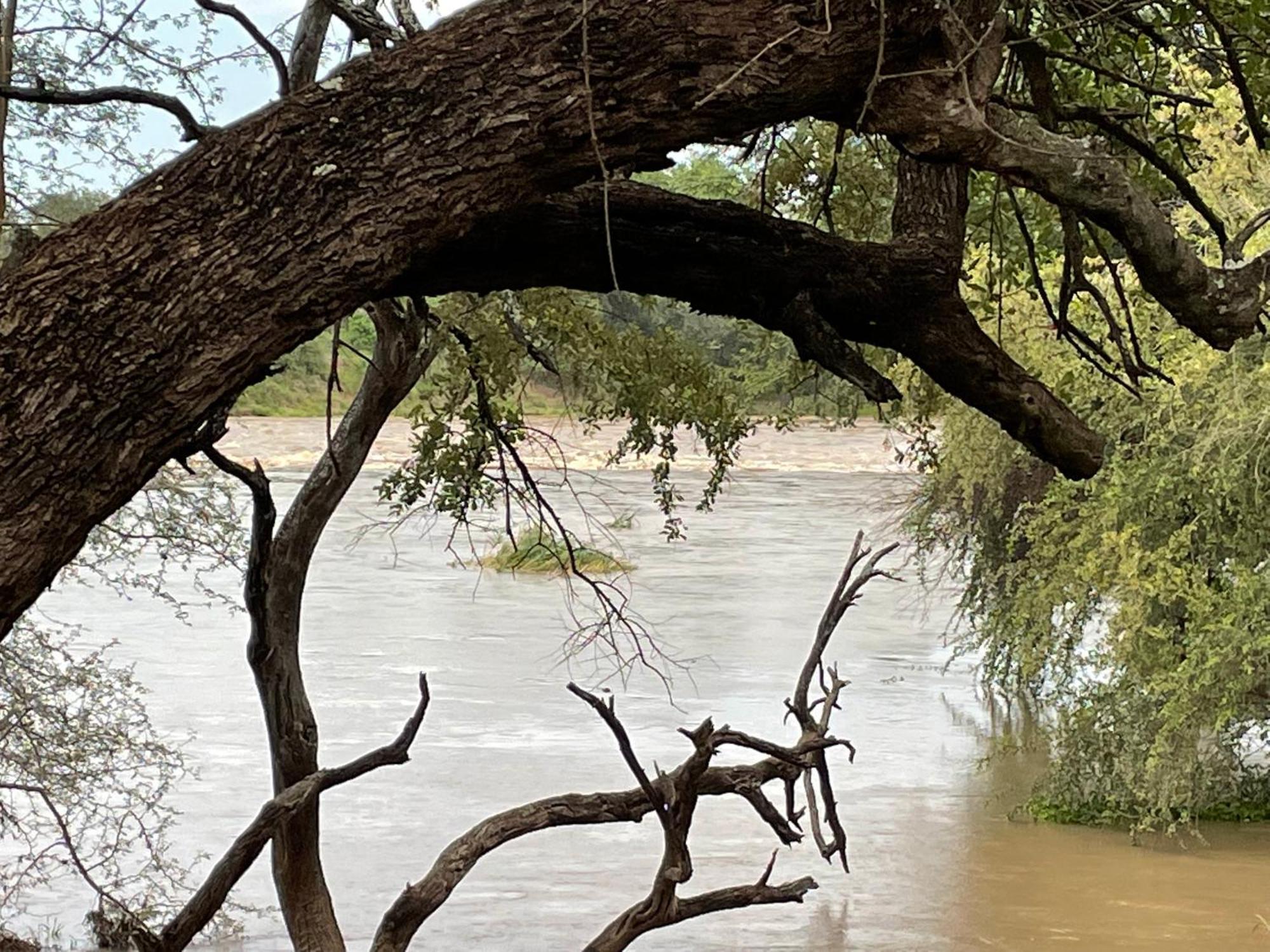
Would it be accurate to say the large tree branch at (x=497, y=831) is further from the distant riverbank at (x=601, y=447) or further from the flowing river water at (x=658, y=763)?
the distant riverbank at (x=601, y=447)

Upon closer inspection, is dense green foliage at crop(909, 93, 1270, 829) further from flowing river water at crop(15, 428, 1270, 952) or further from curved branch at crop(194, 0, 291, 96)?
curved branch at crop(194, 0, 291, 96)

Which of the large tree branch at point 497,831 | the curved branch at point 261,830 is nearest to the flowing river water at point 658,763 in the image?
the curved branch at point 261,830

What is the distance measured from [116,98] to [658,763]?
8164mm

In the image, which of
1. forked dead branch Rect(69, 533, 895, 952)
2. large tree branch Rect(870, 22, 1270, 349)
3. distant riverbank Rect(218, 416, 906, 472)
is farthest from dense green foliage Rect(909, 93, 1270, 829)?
distant riverbank Rect(218, 416, 906, 472)

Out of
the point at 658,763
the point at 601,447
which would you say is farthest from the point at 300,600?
the point at 601,447

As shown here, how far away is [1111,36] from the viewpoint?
2.89 m

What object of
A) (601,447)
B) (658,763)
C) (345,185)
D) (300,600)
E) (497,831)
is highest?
(601,447)

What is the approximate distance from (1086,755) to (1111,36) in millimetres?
5367

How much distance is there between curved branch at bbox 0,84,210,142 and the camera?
149 centimetres

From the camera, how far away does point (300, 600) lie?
134 inches

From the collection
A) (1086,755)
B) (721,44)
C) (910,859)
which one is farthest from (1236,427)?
(721,44)

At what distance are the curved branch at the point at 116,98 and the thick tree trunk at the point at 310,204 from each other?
163mm

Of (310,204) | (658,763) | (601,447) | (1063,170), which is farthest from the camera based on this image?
(601,447)

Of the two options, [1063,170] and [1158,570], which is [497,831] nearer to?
[1063,170]
